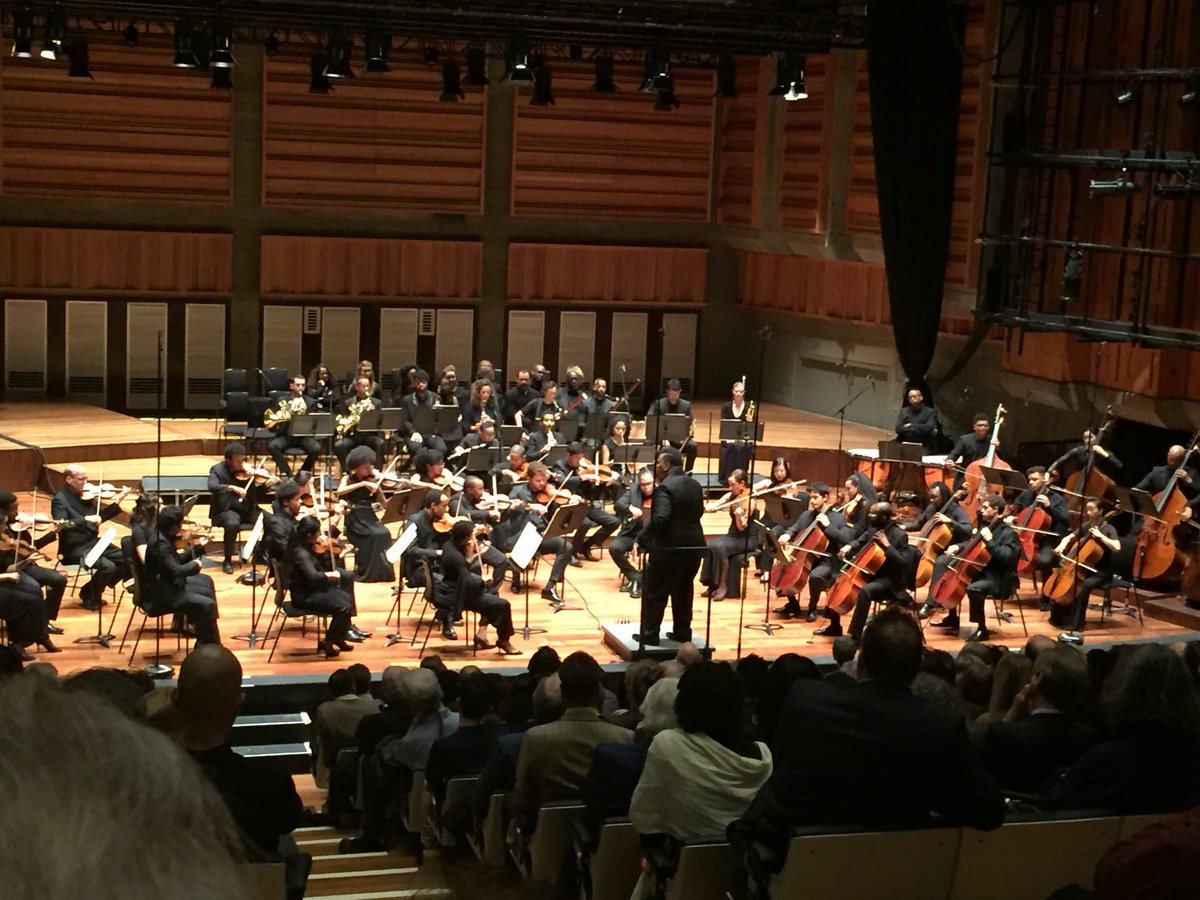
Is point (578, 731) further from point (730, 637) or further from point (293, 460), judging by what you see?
point (293, 460)

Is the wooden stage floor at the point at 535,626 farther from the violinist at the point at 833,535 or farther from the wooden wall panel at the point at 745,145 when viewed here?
the wooden wall panel at the point at 745,145

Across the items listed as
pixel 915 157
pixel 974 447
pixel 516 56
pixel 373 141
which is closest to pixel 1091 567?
pixel 974 447

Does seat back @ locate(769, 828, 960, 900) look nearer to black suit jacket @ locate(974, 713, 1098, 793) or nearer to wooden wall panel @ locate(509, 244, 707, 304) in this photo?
black suit jacket @ locate(974, 713, 1098, 793)

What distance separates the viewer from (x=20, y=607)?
10.0 metres

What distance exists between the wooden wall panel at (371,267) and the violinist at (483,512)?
794cm

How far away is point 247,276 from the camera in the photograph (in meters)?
19.3

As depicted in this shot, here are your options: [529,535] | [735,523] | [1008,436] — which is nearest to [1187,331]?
[1008,436]

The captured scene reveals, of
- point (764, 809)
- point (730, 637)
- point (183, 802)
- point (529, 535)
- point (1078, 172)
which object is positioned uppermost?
point (1078, 172)

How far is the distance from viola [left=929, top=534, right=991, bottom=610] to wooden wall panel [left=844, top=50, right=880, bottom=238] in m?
7.54

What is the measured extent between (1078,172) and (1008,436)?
3238 mm

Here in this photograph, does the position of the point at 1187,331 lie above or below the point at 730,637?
above

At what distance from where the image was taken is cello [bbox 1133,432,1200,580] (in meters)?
12.6

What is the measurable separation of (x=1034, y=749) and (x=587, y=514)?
889 centimetres

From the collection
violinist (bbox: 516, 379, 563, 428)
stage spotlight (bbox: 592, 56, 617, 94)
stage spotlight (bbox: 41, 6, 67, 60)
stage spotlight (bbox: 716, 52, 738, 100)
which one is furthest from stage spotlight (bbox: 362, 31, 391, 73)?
violinist (bbox: 516, 379, 563, 428)
